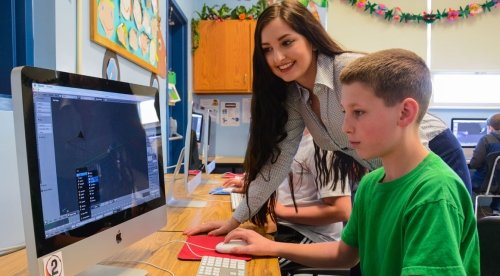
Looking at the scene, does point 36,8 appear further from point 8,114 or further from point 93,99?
point 93,99

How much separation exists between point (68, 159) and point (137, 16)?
4.95 ft

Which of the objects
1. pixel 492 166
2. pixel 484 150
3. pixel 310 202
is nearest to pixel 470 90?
pixel 484 150

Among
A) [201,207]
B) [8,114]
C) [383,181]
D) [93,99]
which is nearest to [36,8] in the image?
[8,114]

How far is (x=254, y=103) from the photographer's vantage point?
1.53 meters

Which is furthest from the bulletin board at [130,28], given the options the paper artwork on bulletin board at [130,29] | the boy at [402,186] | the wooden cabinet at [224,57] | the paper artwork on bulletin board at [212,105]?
the paper artwork on bulletin board at [212,105]

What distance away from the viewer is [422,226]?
0.64 m

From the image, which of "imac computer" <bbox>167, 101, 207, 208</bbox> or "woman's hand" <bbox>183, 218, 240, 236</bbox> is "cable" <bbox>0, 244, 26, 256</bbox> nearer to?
"woman's hand" <bbox>183, 218, 240, 236</bbox>

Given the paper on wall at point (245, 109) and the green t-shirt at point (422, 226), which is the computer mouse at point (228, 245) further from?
the paper on wall at point (245, 109)

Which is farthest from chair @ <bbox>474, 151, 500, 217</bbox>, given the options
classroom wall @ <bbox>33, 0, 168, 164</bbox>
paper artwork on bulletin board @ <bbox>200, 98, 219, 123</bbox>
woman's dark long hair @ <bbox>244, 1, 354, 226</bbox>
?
classroom wall @ <bbox>33, 0, 168, 164</bbox>

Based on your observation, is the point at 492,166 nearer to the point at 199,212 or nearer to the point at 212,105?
the point at 212,105

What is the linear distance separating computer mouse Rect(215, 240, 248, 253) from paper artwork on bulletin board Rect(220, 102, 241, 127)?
11.0 ft

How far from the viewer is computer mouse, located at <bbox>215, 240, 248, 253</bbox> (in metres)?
0.98

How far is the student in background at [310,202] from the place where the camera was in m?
1.44

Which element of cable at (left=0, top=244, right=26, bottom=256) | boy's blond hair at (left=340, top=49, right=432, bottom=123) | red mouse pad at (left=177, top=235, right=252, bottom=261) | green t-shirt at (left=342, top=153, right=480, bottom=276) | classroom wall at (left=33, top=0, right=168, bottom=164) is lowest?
red mouse pad at (left=177, top=235, right=252, bottom=261)
